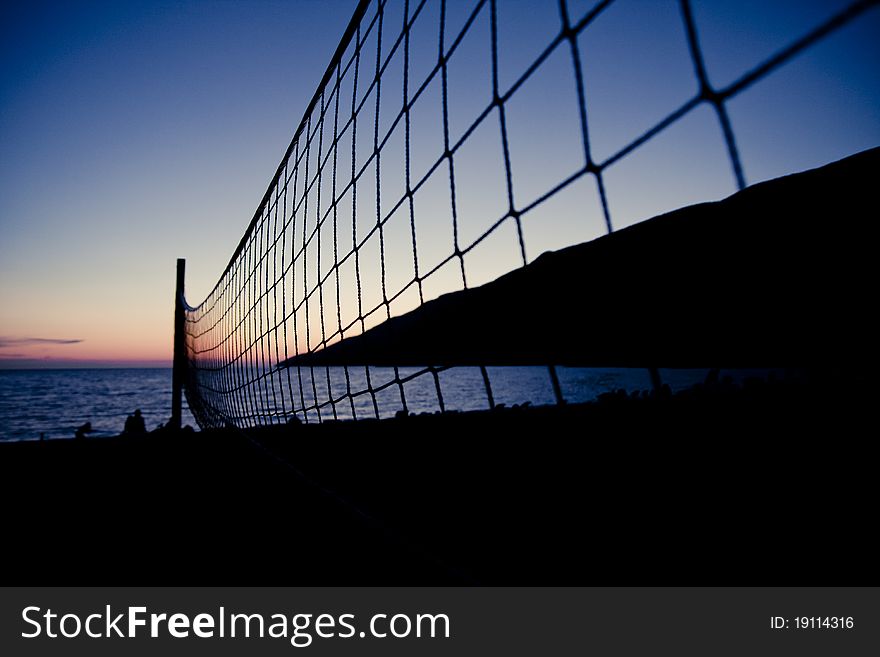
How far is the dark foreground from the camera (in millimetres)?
768

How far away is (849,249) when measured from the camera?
0.45m

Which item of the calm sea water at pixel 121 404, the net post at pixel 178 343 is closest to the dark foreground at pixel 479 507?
the net post at pixel 178 343

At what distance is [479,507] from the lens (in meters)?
1.01

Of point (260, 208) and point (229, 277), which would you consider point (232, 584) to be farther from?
point (229, 277)

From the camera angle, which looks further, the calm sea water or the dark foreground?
the calm sea water

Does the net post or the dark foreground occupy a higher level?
the net post

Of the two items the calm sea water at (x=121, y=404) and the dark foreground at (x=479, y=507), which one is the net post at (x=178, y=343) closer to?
the dark foreground at (x=479, y=507)

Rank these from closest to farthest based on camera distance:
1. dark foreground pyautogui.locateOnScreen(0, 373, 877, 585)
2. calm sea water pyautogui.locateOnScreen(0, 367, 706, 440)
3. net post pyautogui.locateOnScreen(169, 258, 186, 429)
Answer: dark foreground pyautogui.locateOnScreen(0, 373, 877, 585) → net post pyautogui.locateOnScreen(169, 258, 186, 429) → calm sea water pyautogui.locateOnScreen(0, 367, 706, 440)

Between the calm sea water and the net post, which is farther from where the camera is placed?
the calm sea water

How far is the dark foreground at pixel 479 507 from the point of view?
2.52ft

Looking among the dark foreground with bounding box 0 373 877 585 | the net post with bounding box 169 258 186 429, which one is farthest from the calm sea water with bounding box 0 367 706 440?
the dark foreground with bounding box 0 373 877 585

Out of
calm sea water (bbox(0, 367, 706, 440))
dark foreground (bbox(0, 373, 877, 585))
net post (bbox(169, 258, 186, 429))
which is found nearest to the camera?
dark foreground (bbox(0, 373, 877, 585))

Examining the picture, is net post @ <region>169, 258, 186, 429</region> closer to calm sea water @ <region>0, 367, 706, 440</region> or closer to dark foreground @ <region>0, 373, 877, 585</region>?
dark foreground @ <region>0, 373, 877, 585</region>
